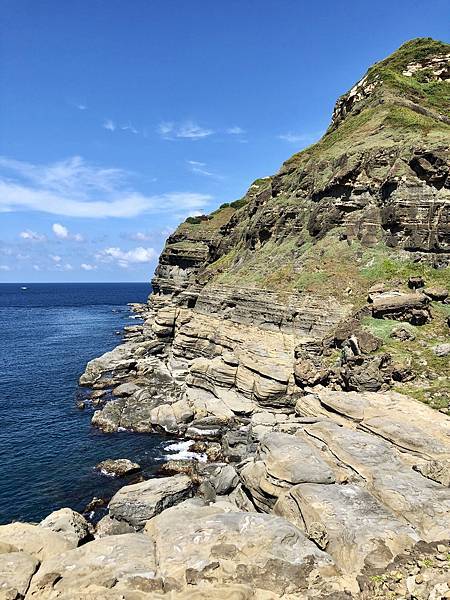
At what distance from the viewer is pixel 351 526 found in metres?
15.2

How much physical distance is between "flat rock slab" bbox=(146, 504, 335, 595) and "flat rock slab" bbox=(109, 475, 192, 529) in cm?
690

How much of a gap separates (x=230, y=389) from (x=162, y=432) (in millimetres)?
7574

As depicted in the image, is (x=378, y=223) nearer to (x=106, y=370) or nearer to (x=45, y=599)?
(x=106, y=370)

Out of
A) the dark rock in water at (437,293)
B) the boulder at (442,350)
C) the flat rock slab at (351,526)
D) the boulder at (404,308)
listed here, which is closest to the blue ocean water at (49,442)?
the flat rock slab at (351,526)

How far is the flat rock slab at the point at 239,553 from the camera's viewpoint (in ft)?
44.2

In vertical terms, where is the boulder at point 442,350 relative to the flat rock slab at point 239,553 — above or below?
above

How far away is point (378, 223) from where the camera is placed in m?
44.3

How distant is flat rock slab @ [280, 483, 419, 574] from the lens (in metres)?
14.0

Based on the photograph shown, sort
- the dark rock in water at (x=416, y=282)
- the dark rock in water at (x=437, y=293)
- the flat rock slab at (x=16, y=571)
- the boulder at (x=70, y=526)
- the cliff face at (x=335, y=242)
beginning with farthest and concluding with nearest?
1. the cliff face at (x=335, y=242)
2. the dark rock in water at (x=416, y=282)
3. the dark rock in water at (x=437, y=293)
4. the boulder at (x=70, y=526)
5. the flat rock slab at (x=16, y=571)

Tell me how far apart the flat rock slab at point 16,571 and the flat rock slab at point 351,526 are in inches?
406

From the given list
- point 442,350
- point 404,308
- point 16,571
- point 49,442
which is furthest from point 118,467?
point 404,308

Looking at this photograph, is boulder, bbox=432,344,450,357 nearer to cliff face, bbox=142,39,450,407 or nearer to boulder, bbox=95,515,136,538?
cliff face, bbox=142,39,450,407

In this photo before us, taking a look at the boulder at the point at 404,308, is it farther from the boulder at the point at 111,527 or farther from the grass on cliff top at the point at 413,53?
the grass on cliff top at the point at 413,53

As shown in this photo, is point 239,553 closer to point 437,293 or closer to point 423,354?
point 423,354
